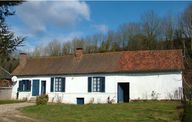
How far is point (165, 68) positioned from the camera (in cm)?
2927

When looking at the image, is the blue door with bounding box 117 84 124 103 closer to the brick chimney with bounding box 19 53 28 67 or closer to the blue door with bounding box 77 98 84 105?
the blue door with bounding box 77 98 84 105

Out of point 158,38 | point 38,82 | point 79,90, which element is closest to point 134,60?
point 79,90

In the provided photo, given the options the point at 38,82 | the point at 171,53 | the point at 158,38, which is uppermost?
the point at 158,38

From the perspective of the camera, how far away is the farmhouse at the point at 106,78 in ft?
96.4

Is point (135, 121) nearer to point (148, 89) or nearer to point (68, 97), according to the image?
point (148, 89)

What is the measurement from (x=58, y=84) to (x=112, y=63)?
19.7 feet

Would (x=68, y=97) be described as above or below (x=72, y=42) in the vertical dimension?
below

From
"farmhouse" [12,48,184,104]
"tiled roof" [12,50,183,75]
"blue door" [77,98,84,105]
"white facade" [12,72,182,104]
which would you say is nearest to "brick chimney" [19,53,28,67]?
"tiled roof" [12,50,183,75]

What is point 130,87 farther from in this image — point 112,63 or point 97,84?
point 112,63

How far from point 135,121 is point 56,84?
19446 millimetres

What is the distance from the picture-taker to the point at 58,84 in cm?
3400

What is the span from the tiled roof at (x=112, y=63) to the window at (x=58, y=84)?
63 centimetres

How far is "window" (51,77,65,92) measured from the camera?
33.7 meters

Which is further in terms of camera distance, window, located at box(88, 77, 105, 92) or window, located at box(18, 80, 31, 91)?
window, located at box(18, 80, 31, 91)
